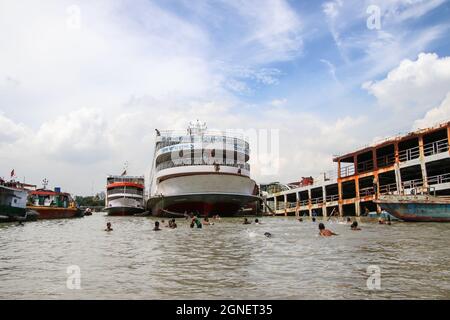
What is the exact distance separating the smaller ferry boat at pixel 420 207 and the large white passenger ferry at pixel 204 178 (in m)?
14.2

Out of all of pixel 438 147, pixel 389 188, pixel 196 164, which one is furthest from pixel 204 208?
pixel 438 147

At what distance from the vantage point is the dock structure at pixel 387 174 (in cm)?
3222

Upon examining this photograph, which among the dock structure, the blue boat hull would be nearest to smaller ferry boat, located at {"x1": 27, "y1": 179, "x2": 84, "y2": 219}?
the dock structure

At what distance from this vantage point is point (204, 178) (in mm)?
34750

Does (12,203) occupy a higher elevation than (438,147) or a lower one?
lower

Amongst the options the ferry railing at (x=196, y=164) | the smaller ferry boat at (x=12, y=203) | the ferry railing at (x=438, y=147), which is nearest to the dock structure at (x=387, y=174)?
the ferry railing at (x=438, y=147)

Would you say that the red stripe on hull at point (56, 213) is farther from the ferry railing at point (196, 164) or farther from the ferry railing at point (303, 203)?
the ferry railing at point (303, 203)

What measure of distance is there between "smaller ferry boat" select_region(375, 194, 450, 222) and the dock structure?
2.87m

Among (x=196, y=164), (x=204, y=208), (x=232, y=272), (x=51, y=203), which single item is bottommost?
(x=232, y=272)

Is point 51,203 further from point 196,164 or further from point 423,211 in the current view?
point 423,211

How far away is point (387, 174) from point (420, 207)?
15293 millimetres

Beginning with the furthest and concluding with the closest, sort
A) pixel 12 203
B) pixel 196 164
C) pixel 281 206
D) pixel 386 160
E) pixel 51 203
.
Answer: pixel 281 206
pixel 51 203
pixel 386 160
pixel 196 164
pixel 12 203
